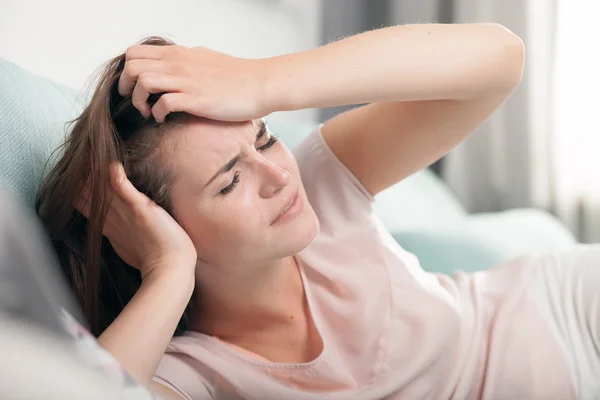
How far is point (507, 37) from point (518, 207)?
154cm

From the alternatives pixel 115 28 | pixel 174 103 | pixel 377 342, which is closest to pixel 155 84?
pixel 174 103

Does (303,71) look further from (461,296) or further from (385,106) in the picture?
(461,296)

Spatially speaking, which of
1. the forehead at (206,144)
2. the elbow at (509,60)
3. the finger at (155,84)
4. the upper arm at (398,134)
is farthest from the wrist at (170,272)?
the elbow at (509,60)

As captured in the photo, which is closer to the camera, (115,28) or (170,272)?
(170,272)

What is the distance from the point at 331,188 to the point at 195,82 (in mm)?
377

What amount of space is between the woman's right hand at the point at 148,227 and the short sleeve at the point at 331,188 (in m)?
Result: 0.30

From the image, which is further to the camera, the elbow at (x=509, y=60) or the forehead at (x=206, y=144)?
the elbow at (x=509, y=60)

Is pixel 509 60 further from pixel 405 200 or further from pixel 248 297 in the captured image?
pixel 405 200

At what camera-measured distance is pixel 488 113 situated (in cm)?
114

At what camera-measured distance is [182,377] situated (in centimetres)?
101

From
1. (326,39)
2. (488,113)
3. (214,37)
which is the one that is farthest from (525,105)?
(488,113)

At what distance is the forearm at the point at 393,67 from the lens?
0.93 metres

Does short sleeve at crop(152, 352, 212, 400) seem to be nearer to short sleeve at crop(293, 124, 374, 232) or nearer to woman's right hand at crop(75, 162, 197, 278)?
woman's right hand at crop(75, 162, 197, 278)

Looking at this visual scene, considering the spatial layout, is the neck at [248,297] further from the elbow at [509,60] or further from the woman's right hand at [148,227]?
the elbow at [509,60]
